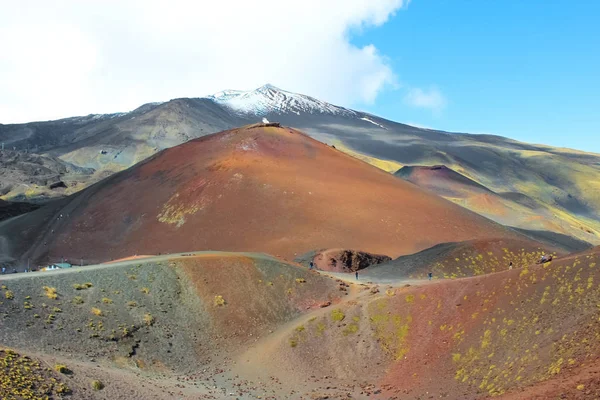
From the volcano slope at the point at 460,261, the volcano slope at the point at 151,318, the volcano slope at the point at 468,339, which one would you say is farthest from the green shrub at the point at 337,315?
the volcano slope at the point at 460,261

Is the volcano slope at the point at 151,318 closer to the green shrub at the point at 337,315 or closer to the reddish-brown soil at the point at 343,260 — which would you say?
the green shrub at the point at 337,315

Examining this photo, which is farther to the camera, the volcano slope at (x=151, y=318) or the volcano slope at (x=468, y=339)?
the volcano slope at (x=151, y=318)

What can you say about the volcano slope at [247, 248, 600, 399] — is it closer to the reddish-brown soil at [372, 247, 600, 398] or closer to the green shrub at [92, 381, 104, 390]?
the reddish-brown soil at [372, 247, 600, 398]

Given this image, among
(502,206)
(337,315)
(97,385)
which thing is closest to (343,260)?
(337,315)

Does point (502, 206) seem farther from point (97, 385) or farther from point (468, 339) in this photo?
point (97, 385)

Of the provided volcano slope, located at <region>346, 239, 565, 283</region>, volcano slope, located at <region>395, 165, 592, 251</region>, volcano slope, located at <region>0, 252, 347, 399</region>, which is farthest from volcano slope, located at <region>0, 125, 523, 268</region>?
volcano slope, located at <region>395, 165, 592, 251</region>
